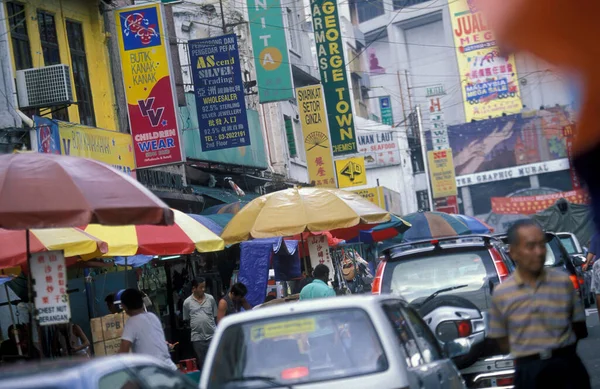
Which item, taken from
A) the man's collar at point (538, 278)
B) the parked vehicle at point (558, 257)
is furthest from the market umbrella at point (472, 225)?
the man's collar at point (538, 278)

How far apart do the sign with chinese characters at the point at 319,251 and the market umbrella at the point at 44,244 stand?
17.9 ft

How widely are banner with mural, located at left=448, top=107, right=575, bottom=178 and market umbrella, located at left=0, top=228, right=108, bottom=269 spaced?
70.2 metres

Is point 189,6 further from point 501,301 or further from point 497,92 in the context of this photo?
point 497,92

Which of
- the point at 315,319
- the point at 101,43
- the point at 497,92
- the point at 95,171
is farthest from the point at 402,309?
the point at 497,92

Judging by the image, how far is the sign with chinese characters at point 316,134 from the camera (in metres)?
31.5

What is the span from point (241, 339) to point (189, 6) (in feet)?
78.4

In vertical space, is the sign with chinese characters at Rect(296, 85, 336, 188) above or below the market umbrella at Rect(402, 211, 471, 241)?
above

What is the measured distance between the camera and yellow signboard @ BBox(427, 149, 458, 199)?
204 feet

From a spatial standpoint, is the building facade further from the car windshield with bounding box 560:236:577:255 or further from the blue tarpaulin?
the blue tarpaulin

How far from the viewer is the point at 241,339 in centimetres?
587

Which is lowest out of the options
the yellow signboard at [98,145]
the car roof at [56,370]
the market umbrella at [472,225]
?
the market umbrella at [472,225]

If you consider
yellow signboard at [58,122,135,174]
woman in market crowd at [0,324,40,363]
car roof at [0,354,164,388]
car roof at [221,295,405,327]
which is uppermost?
yellow signboard at [58,122,135,174]

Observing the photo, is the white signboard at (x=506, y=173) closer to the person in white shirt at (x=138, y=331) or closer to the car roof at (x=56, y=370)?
the person in white shirt at (x=138, y=331)

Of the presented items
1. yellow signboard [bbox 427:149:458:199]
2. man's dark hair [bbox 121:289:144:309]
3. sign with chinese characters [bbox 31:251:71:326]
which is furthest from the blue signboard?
yellow signboard [bbox 427:149:458:199]
